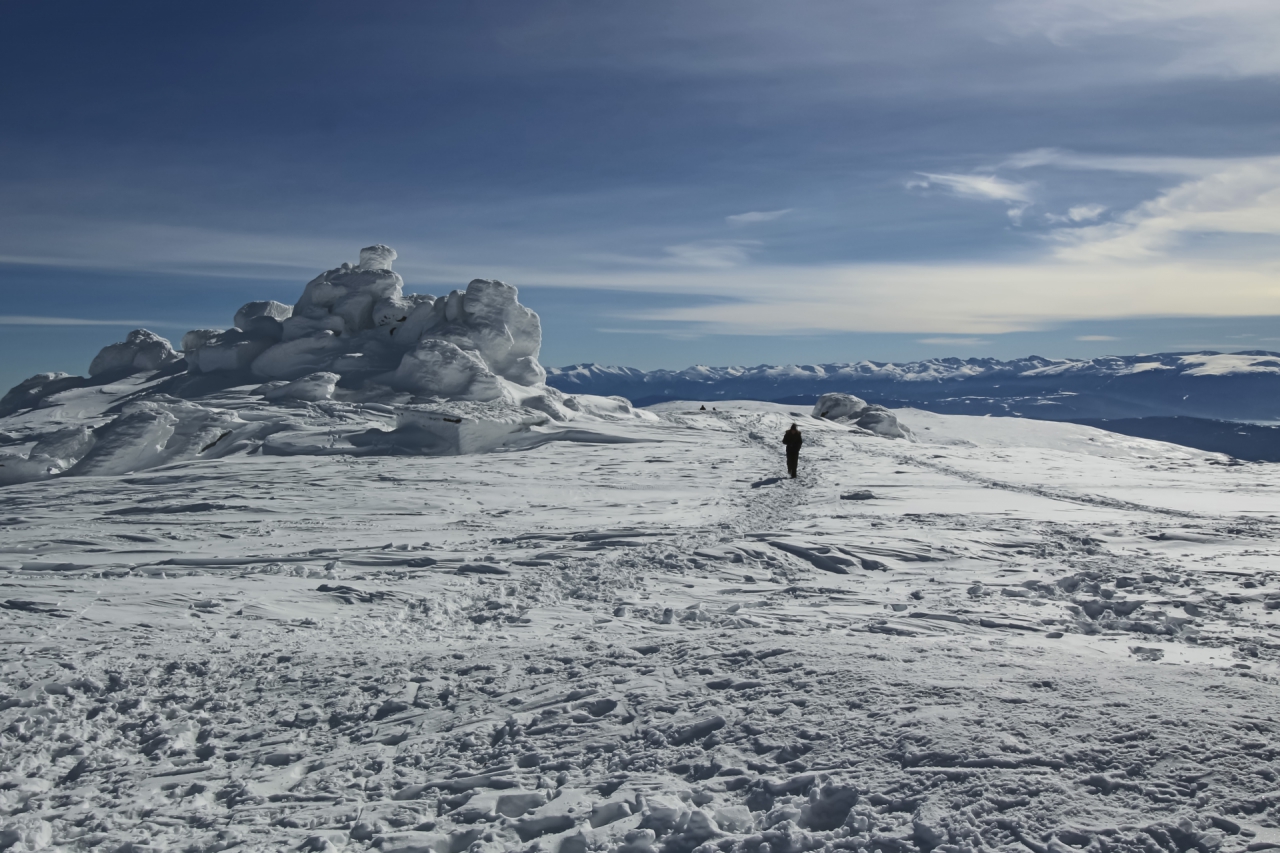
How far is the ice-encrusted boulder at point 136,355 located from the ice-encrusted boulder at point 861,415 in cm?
5408

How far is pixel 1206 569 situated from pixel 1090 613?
2915 mm

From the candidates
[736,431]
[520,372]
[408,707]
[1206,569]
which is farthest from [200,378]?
[1206,569]

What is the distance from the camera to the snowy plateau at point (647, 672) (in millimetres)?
4602

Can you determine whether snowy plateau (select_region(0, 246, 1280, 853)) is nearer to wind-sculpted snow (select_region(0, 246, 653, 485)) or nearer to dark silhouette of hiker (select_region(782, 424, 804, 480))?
dark silhouette of hiker (select_region(782, 424, 804, 480))

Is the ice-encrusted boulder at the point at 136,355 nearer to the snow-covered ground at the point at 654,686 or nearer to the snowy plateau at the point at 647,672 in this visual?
the snowy plateau at the point at 647,672

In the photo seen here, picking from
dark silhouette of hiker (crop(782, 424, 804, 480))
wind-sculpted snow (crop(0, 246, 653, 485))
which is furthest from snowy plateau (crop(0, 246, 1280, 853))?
wind-sculpted snow (crop(0, 246, 653, 485))

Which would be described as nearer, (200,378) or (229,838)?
(229,838)

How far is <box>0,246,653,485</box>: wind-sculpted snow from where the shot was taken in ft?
94.0

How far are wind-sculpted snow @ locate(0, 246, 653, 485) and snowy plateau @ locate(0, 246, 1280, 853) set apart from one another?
11.0 m

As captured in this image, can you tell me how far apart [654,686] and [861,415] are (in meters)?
53.7

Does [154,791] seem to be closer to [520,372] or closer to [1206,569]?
[1206,569]

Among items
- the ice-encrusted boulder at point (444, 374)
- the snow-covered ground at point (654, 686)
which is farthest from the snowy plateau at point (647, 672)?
the ice-encrusted boulder at point (444, 374)

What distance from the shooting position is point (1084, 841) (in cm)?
412

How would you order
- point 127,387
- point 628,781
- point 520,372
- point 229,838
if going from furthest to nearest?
point 127,387, point 520,372, point 628,781, point 229,838
